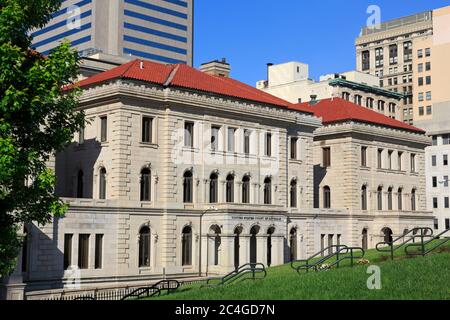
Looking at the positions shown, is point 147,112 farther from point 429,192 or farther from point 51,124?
point 429,192

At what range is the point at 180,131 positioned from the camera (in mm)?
49312

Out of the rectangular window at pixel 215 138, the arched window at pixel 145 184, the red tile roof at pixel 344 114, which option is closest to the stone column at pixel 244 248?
the rectangular window at pixel 215 138

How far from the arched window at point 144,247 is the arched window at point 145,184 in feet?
7.05

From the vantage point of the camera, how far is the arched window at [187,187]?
4994 centimetres

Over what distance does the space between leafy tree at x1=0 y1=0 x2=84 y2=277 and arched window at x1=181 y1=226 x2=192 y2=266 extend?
25.2 m

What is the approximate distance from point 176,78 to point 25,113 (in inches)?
1108

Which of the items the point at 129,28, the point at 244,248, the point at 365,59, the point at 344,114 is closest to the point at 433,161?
the point at 344,114

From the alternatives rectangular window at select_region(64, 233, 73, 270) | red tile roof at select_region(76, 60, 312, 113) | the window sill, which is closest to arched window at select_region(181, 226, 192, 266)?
the window sill

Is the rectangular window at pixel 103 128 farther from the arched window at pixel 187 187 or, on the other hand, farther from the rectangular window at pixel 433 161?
the rectangular window at pixel 433 161

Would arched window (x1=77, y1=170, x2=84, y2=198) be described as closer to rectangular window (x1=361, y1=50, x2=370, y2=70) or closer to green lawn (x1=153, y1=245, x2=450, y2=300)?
green lawn (x1=153, y1=245, x2=450, y2=300)

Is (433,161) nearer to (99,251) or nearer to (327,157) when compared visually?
(327,157)

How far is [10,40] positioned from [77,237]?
22.6 meters

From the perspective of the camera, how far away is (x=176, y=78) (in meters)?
51.0

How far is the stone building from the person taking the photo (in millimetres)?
44688
